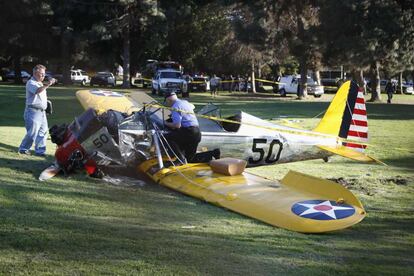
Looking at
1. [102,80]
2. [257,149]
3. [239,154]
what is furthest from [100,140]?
[102,80]

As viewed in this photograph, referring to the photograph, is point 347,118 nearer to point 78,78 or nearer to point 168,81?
point 168,81

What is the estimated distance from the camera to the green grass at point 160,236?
5.12m

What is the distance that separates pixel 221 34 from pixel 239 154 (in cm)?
5901

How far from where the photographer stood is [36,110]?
1125 centimetres

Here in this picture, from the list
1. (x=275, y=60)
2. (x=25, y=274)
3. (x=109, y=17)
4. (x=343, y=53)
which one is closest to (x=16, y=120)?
(x=25, y=274)

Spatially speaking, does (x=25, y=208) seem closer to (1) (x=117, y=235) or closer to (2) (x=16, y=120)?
(1) (x=117, y=235)

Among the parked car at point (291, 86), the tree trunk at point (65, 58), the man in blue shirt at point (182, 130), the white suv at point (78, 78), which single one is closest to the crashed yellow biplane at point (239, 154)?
the man in blue shirt at point (182, 130)

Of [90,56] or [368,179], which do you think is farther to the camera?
[90,56]

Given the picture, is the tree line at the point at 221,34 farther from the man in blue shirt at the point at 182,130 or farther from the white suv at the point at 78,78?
the man in blue shirt at the point at 182,130

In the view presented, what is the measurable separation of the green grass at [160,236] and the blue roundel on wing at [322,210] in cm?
26

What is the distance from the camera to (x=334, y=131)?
1180 centimetres

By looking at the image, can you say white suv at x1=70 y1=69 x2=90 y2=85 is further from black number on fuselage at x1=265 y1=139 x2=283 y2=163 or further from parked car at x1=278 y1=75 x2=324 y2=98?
black number on fuselage at x1=265 y1=139 x2=283 y2=163

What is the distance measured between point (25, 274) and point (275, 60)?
62.3 m

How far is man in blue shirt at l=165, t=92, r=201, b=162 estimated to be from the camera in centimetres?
972
